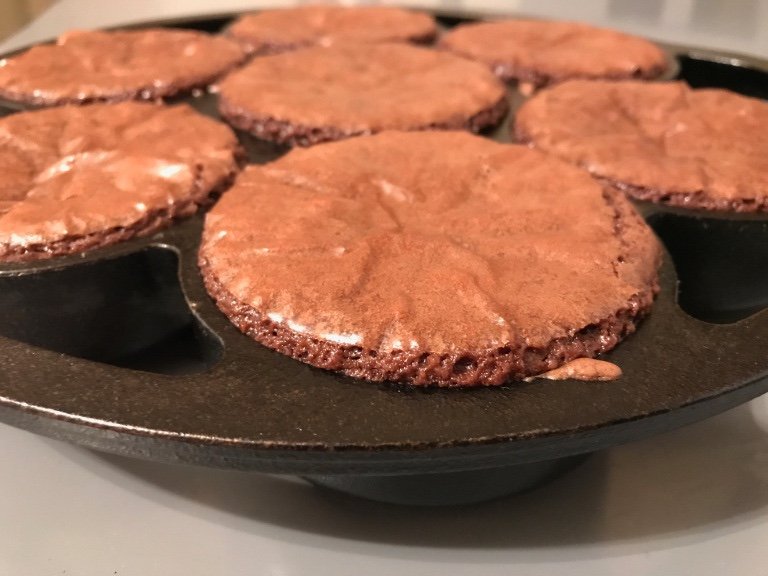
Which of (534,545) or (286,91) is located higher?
(286,91)

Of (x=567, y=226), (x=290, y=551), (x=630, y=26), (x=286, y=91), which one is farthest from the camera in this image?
(x=630, y=26)

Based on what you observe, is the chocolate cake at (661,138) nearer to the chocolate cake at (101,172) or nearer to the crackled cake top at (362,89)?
the crackled cake top at (362,89)

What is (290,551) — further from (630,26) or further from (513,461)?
(630,26)

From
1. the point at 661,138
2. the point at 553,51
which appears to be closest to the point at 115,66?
the point at 553,51

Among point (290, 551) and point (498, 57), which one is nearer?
point (290, 551)

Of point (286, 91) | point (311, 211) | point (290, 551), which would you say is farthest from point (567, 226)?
point (286, 91)

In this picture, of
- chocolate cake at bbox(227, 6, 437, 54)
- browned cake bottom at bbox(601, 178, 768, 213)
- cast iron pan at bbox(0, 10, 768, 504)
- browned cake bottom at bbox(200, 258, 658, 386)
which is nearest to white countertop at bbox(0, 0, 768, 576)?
cast iron pan at bbox(0, 10, 768, 504)

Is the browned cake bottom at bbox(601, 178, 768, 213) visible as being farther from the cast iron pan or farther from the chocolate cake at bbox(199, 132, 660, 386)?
the cast iron pan

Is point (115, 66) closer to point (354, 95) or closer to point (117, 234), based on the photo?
point (354, 95)
